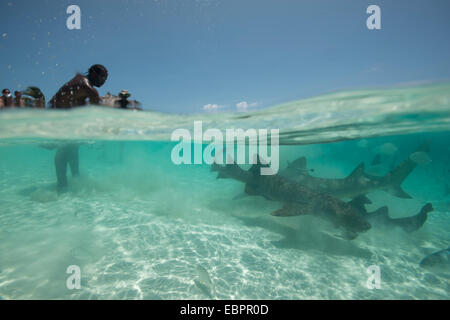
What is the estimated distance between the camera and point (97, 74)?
246 inches

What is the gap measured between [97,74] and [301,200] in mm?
9211

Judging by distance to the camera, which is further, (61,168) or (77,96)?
(61,168)

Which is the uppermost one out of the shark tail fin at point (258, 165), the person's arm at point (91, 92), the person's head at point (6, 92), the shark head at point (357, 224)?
the person's head at point (6, 92)

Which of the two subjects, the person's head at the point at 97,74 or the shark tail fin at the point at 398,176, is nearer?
the person's head at the point at 97,74

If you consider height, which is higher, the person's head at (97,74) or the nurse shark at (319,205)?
the person's head at (97,74)

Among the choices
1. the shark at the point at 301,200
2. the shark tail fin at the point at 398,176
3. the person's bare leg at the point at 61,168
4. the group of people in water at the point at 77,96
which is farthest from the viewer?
the person's bare leg at the point at 61,168

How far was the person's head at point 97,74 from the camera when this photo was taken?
621 centimetres

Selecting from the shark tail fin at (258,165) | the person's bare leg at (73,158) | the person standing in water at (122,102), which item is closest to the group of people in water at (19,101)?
the person standing in water at (122,102)

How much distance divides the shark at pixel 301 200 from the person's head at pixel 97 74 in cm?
697

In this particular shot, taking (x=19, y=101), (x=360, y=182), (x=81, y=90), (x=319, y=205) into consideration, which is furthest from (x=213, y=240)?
(x=19, y=101)

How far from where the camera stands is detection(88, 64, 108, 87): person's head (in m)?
6.21

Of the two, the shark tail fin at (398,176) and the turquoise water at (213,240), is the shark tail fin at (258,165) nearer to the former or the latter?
the turquoise water at (213,240)

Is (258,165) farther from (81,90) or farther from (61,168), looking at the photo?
(61,168)
